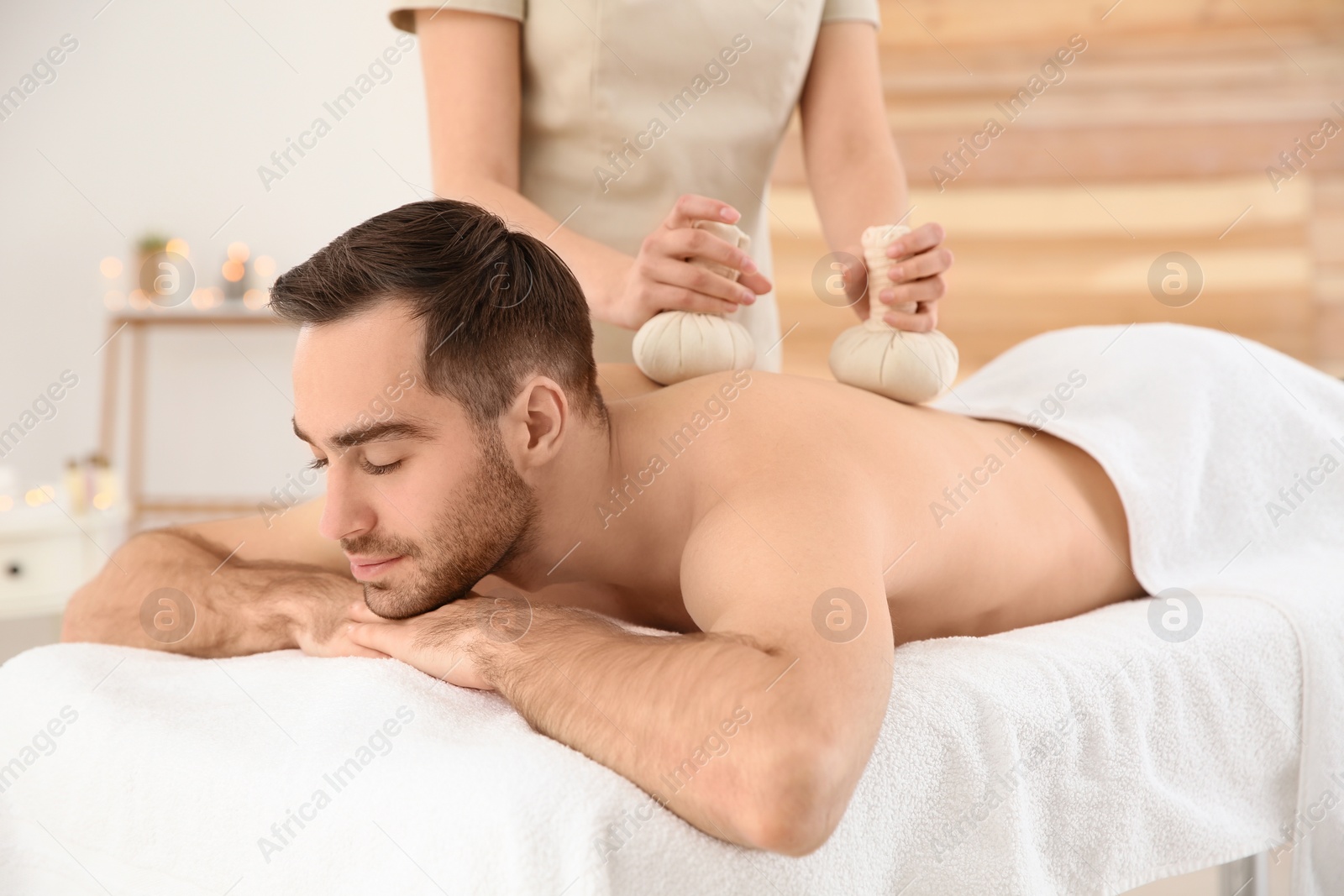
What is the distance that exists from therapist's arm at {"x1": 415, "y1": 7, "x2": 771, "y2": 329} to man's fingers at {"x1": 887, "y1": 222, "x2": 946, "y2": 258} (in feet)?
0.49

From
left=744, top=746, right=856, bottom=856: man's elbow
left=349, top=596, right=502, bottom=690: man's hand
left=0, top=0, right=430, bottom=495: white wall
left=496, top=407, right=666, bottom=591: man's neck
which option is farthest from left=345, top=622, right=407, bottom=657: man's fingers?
left=0, top=0, right=430, bottom=495: white wall

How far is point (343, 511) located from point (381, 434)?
79 mm

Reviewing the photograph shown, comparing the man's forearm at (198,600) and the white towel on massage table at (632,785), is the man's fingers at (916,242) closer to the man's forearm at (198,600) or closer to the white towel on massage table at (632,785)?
the white towel on massage table at (632,785)

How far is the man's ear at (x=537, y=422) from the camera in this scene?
41.4 inches

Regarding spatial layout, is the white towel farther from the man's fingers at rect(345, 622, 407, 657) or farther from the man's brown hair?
the man's fingers at rect(345, 622, 407, 657)

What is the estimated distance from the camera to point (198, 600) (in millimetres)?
1190

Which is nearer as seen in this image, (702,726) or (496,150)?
(702,726)

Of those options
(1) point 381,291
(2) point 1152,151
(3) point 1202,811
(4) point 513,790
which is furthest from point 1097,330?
(2) point 1152,151

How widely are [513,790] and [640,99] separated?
1.09m

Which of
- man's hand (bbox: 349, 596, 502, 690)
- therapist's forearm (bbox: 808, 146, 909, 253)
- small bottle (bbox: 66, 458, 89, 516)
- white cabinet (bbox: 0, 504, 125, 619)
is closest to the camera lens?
man's hand (bbox: 349, 596, 502, 690)

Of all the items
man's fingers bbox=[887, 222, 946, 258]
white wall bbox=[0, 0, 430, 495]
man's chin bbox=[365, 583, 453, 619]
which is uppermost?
white wall bbox=[0, 0, 430, 495]

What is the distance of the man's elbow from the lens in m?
0.69

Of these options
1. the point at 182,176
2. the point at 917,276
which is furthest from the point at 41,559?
the point at 917,276

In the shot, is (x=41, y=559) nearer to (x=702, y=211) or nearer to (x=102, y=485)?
(x=102, y=485)
